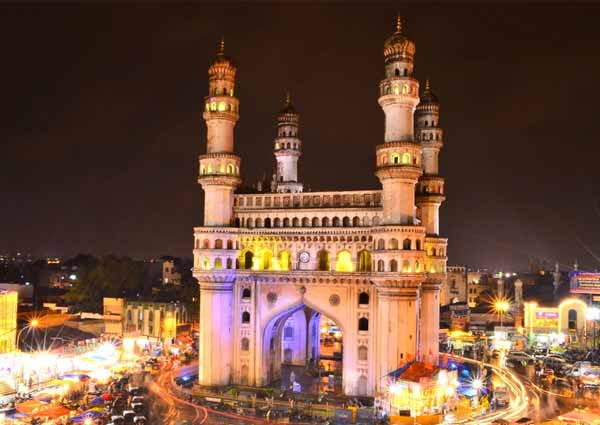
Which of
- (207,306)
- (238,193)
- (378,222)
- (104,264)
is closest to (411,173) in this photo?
(378,222)

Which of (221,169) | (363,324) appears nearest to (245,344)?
(363,324)

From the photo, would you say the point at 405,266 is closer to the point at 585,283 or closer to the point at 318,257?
the point at 318,257

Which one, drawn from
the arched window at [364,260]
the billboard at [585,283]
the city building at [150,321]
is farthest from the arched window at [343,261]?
the billboard at [585,283]

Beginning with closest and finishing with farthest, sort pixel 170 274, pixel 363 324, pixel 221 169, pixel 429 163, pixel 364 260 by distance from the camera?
pixel 363 324, pixel 364 260, pixel 221 169, pixel 429 163, pixel 170 274

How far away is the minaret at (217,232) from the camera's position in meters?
51.1

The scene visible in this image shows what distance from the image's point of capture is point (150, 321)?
233 feet

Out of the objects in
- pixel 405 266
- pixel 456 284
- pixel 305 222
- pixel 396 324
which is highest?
pixel 305 222

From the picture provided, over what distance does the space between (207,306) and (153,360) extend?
12855 millimetres

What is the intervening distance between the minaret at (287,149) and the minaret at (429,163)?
12.5 m

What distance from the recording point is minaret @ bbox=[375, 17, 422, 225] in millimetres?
47000

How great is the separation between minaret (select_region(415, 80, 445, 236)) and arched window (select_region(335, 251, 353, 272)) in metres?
11.0

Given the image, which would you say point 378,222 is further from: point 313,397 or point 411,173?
point 313,397

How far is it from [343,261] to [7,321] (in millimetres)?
27809

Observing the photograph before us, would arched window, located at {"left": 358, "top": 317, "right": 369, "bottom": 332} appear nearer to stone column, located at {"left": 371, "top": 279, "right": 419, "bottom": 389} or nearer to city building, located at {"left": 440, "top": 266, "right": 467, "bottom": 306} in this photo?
stone column, located at {"left": 371, "top": 279, "right": 419, "bottom": 389}
